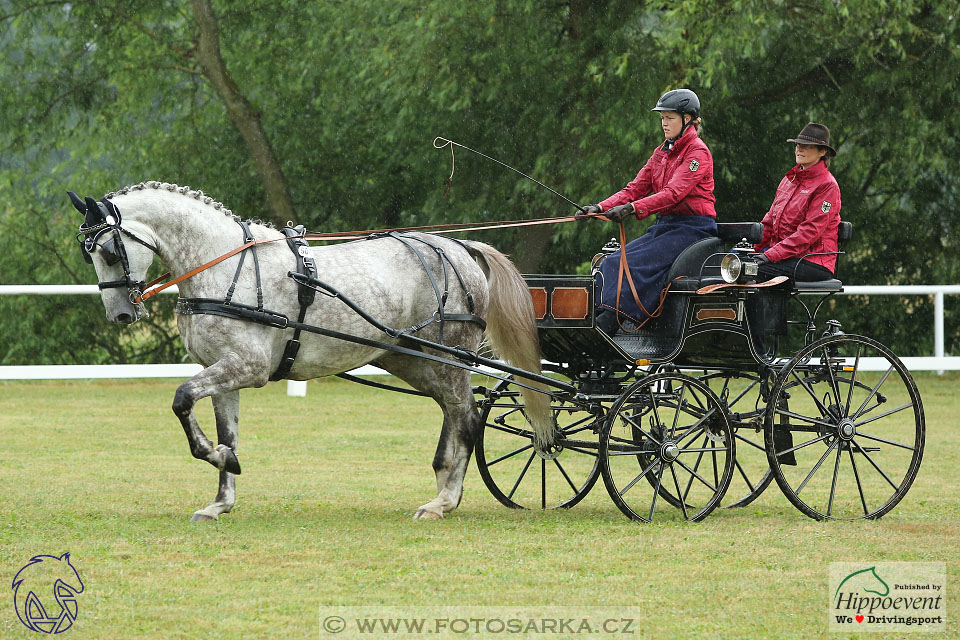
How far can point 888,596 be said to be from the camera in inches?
208

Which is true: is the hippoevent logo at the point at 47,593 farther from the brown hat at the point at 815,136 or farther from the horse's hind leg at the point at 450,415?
the brown hat at the point at 815,136

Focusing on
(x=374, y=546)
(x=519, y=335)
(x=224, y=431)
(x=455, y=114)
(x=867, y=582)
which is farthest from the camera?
(x=455, y=114)

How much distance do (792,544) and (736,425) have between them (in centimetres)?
120

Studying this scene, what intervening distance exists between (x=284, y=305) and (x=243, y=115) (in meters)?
11.0

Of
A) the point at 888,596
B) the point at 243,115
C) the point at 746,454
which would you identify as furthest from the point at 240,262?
the point at 243,115

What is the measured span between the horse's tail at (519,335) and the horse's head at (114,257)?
2.03 meters

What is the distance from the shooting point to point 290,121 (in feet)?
59.2

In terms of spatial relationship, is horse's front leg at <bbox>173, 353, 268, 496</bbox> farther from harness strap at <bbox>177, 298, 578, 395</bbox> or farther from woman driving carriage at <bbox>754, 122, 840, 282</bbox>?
woman driving carriage at <bbox>754, 122, 840, 282</bbox>

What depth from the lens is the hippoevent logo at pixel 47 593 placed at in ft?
15.6

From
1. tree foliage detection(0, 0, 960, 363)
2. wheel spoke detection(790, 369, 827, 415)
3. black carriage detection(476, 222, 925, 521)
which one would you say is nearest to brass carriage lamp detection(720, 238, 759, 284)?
black carriage detection(476, 222, 925, 521)

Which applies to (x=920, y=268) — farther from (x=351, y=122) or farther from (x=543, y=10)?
(x=351, y=122)

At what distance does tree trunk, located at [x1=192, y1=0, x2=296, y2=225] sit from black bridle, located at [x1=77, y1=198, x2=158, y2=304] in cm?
1077

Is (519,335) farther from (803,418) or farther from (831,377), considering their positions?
(831,377)

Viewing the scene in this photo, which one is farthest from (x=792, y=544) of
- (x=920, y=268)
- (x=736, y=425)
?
(x=920, y=268)
